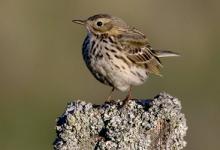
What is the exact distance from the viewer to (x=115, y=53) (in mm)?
10945

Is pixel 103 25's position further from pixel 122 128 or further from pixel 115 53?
pixel 122 128

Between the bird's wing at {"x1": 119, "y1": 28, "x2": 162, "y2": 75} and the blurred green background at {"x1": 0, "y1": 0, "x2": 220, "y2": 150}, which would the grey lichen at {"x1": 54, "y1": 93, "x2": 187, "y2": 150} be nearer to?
the bird's wing at {"x1": 119, "y1": 28, "x2": 162, "y2": 75}

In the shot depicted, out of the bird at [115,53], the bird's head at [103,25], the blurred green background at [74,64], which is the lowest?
the bird at [115,53]

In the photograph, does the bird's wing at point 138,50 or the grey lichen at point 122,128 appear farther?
the bird's wing at point 138,50

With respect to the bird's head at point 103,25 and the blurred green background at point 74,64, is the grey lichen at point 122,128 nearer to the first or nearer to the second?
the bird's head at point 103,25

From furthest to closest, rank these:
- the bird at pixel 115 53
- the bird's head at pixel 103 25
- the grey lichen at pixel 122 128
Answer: the bird's head at pixel 103 25 → the bird at pixel 115 53 → the grey lichen at pixel 122 128

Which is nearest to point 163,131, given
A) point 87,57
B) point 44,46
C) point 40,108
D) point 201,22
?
point 87,57

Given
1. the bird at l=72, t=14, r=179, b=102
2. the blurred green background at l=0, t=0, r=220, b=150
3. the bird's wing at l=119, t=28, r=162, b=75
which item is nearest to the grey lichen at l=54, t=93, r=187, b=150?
the bird at l=72, t=14, r=179, b=102

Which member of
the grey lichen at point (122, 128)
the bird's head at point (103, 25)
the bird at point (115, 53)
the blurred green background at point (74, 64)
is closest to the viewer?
the grey lichen at point (122, 128)

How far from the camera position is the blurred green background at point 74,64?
605 inches

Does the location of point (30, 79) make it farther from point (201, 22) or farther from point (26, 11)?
point (201, 22)

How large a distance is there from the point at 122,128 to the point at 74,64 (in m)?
9.07

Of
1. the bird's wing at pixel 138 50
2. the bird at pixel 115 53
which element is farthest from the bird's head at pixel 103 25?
the bird's wing at pixel 138 50

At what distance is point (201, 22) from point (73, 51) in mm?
2306
